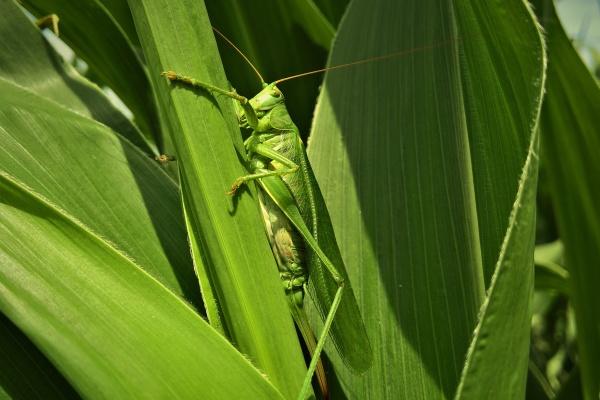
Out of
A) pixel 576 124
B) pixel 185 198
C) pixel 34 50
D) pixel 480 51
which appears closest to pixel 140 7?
pixel 185 198

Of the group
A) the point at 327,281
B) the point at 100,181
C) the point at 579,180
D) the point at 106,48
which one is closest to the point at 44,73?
the point at 106,48

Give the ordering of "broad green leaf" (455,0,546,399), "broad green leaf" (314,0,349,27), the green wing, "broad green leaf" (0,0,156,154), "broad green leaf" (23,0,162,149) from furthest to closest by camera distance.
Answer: "broad green leaf" (314,0,349,27)
"broad green leaf" (23,0,162,149)
"broad green leaf" (0,0,156,154)
the green wing
"broad green leaf" (455,0,546,399)

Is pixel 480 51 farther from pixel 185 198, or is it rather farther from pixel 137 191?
pixel 137 191

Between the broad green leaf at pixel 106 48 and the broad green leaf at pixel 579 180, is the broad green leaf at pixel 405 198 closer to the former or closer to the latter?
the broad green leaf at pixel 579 180

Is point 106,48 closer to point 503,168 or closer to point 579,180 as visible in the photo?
point 503,168

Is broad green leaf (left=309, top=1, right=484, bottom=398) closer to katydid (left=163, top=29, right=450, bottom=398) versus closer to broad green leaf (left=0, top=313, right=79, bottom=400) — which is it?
katydid (left=163, top=29, right=450, bottom=398)

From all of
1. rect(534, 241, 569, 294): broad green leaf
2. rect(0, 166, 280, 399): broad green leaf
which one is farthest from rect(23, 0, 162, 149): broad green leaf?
rect(534, 241, 569, 294): broad green leaf

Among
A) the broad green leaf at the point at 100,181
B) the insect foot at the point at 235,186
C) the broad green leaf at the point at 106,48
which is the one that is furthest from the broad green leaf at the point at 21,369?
the broad green leaf at the point at 106,48
